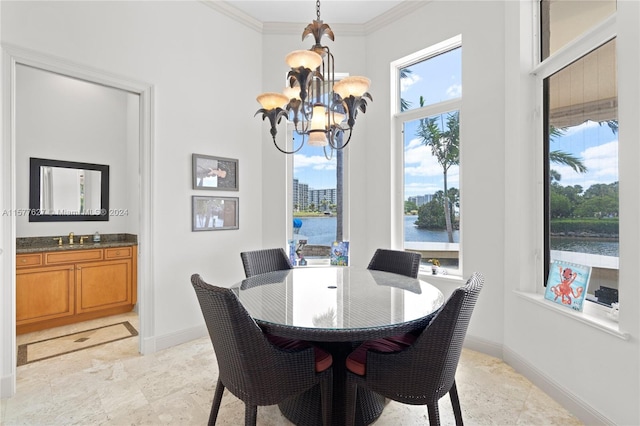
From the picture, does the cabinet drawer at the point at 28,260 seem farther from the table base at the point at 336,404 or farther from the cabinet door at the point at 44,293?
the table base at the point at 336,404

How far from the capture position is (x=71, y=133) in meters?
4.00

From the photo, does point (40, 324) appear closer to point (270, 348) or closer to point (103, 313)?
point (103, 313)

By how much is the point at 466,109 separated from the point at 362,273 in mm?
1814

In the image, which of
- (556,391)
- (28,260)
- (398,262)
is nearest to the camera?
(556,391)

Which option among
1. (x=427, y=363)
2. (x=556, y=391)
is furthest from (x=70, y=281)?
(x=556, y=391)

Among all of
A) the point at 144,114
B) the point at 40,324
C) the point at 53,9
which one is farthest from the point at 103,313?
the point at 53,9

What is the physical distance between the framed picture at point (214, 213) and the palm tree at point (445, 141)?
216cm

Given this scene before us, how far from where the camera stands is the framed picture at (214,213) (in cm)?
332

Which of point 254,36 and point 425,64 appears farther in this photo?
point 254,36

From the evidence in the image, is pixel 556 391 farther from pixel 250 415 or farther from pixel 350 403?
pixel 250 415

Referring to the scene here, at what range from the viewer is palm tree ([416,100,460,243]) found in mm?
3273

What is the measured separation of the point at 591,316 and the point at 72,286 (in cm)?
464

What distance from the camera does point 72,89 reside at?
4.02m

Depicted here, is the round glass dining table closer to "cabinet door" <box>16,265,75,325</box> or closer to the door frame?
the door frame
